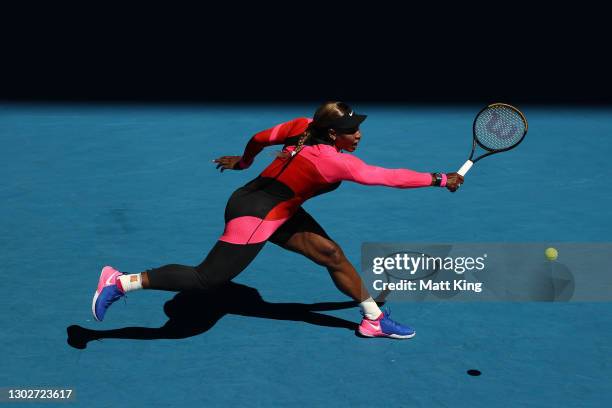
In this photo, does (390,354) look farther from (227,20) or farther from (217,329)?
(227,20)

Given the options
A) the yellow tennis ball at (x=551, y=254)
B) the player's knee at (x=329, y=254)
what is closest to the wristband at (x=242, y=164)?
the player's knee at (x=329, y=254)

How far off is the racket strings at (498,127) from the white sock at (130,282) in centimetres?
263

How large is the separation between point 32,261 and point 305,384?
2756 mm

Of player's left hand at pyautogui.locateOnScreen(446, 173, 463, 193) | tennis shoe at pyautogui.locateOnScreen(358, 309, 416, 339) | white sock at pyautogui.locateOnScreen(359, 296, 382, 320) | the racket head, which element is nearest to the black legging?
white sock at pyautogui.locateOnScreen(359, 296, 382, 320)

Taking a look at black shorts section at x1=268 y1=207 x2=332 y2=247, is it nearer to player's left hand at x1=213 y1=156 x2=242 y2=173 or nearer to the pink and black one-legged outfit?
the pink and black one-legged outfit

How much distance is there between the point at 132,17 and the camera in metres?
14.7

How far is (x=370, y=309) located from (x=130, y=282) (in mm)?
1600

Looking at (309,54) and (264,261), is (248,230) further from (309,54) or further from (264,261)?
(309,54)

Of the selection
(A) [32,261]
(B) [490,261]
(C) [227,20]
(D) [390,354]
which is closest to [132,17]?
(C) [227,20]

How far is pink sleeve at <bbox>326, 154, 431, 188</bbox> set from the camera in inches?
261

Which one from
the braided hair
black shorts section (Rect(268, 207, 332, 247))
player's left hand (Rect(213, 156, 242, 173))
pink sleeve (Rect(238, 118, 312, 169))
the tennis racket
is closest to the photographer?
the braided hair

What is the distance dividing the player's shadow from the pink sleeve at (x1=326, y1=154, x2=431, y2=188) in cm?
126

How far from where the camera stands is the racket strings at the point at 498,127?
7.61 metres

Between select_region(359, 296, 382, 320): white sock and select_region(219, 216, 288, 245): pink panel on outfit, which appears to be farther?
select_region(359, 296, 382, 320): white sock
